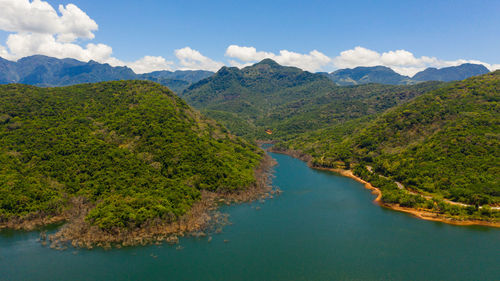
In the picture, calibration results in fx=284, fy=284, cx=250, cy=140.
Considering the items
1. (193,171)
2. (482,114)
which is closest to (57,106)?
(193,171)

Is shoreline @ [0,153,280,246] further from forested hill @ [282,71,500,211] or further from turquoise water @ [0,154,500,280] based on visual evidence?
forested hill @ [282,71,500,211]

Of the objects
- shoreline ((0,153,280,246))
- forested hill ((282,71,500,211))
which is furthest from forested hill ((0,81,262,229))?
forested hill ((282,71,500,211))

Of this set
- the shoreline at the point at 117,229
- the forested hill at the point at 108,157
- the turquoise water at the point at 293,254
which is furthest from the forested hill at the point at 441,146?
the shoreline at the point at 117,229

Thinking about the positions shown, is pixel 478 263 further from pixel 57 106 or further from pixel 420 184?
pixel 57 106

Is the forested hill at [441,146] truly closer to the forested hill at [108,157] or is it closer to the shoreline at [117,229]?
the forested hill at [108,157]

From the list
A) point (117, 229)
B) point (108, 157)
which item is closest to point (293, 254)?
point (117, 229)

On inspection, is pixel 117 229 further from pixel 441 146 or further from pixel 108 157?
pixel 441 146
